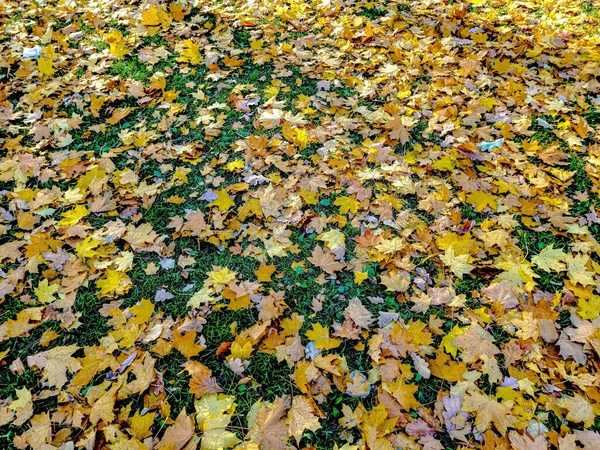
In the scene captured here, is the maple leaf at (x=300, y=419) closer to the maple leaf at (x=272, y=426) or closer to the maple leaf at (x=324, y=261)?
the maple leaf at (x=272, y=426)

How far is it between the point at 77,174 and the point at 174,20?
2816 millimetres

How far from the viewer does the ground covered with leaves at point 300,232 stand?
7.54 ft

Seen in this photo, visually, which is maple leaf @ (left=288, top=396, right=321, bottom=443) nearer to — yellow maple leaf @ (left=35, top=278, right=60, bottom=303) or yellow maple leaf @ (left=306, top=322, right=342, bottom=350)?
yellow maple leaf @ (left=306, top=322, right=342, bottom=350)

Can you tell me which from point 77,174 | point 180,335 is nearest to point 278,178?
point 180,335

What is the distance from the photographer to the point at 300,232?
3180 millimetres

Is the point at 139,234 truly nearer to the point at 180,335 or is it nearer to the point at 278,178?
the point at 180,335

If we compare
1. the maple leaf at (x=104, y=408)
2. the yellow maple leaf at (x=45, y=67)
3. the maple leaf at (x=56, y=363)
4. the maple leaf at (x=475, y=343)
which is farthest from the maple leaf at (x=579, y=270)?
the yellow maple leaf at (x=45, y=67)

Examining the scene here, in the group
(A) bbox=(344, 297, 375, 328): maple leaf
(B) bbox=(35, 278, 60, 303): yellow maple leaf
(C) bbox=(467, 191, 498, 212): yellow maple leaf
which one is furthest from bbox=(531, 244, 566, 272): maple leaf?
(B) bbox=(35, 278, 60, 303): yellow maple leaf

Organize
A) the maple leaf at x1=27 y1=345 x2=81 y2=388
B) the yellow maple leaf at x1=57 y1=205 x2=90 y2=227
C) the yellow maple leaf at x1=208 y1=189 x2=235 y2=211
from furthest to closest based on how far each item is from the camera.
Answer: the yellow maple leaf at x1=208 y1=189 x2=235 y2=211 < the yellow maple leaf at x1=57 y1=205 x2=90 y2=227 < the maple leaf at x1=27 y1=345 x2=81 y2=388

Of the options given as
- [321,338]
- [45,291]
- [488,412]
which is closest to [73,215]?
[45,291]

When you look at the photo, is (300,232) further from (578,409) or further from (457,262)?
(578,409)

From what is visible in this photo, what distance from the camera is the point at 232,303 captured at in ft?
8.98

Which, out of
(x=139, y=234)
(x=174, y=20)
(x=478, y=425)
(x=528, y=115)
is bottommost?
(x=478, y=425)

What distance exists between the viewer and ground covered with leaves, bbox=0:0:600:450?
2.30 m
